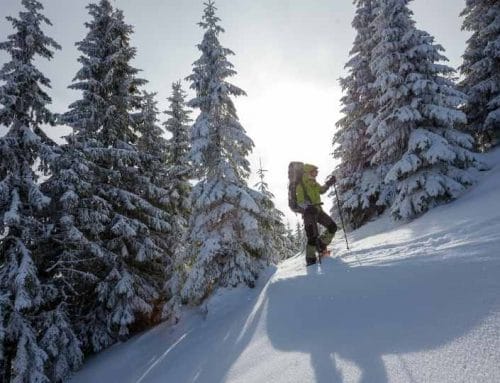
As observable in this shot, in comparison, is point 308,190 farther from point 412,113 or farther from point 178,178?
point 178,178

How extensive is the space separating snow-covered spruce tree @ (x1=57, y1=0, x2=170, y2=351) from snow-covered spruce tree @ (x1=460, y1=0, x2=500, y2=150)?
16.6 metres

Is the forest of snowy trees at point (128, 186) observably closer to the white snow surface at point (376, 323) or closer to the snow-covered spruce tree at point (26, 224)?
the snow-covered spruce tree at point (26, 224)

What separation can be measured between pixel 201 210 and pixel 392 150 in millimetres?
8205

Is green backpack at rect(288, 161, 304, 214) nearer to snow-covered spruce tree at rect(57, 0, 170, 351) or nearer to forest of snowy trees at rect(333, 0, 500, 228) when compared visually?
forest of snowy trees at rect(333, 0, 500, 228)

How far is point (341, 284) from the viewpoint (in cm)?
616

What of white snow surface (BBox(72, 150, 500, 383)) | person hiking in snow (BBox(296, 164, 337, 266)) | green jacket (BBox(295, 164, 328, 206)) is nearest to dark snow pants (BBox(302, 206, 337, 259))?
person hiking in snow (BBox(296, 164, 337, 266))

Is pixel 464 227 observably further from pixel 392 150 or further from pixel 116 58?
pixel 116 58

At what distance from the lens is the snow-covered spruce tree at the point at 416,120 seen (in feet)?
40.5

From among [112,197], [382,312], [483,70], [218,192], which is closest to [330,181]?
[218,192]

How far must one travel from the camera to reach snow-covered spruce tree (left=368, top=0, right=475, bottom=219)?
12.4 m

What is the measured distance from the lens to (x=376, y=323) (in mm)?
4320

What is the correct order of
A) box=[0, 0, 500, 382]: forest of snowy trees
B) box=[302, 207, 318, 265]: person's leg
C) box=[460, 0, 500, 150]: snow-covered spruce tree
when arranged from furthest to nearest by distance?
box=[460, 0, 500, 150]: snow-covered spruce tree → box=[0, 0, 500, 382]: forest of snowy trees → box=[302, 207, 318, 265]: person's leg

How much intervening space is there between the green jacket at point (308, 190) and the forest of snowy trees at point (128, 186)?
105 inches

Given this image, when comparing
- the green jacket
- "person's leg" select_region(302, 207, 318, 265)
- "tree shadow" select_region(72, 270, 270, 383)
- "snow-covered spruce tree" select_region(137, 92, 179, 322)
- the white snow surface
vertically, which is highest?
"snow-covered spruce tree" select_region(137, 92, 179, 322)
